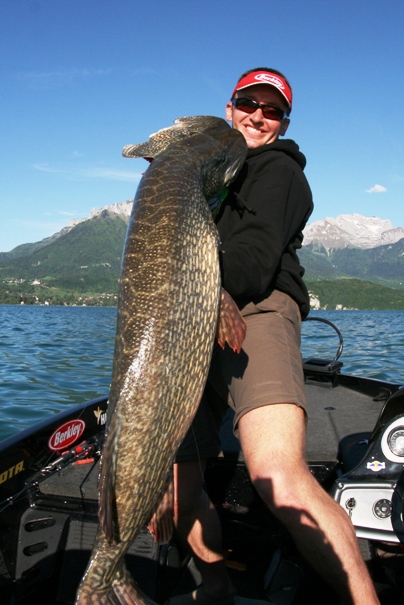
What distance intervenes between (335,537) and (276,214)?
166 cm

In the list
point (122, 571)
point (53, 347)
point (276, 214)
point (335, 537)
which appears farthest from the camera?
point (53, 347)

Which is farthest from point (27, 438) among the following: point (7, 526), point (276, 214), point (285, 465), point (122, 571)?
point (276, 214)

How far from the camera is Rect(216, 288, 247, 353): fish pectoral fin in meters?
2.52

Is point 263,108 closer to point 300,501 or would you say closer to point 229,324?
point 229,324

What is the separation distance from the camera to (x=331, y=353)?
63.7 ft

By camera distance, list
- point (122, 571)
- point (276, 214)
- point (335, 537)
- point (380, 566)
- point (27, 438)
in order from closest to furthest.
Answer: point (122, 571)
point (335, 537)
point (276, 214)
point (380, 566)
point (27, 438)

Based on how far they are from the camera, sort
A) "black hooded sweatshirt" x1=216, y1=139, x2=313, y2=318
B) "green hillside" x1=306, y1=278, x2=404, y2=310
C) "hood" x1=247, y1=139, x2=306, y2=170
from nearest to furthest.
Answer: "black hooded sweatshirt" x1=216, y1=139, x2=313, y2=318
"hood" x1=247, y1=139, x2=306, y2=170
"green hillside" x1=306, y1=278, x2=404, y2=310

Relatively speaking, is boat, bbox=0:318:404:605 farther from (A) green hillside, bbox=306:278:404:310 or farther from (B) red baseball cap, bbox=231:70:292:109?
(A) green hillside, bbox=306:278:404:310

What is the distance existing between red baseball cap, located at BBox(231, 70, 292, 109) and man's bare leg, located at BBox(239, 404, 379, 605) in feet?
6.48

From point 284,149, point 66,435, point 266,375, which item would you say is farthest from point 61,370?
point 266,375

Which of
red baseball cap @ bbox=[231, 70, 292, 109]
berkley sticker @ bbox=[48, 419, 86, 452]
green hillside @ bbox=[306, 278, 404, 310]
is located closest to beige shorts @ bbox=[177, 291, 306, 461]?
red baseball cap @ bbox=[231, 70, 292, 109]

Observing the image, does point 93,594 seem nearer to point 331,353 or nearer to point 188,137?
point 188,137

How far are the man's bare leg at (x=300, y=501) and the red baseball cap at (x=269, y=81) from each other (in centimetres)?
198

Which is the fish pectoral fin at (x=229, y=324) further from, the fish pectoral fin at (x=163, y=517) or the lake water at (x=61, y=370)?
the lake water at (x=61, y=370)
